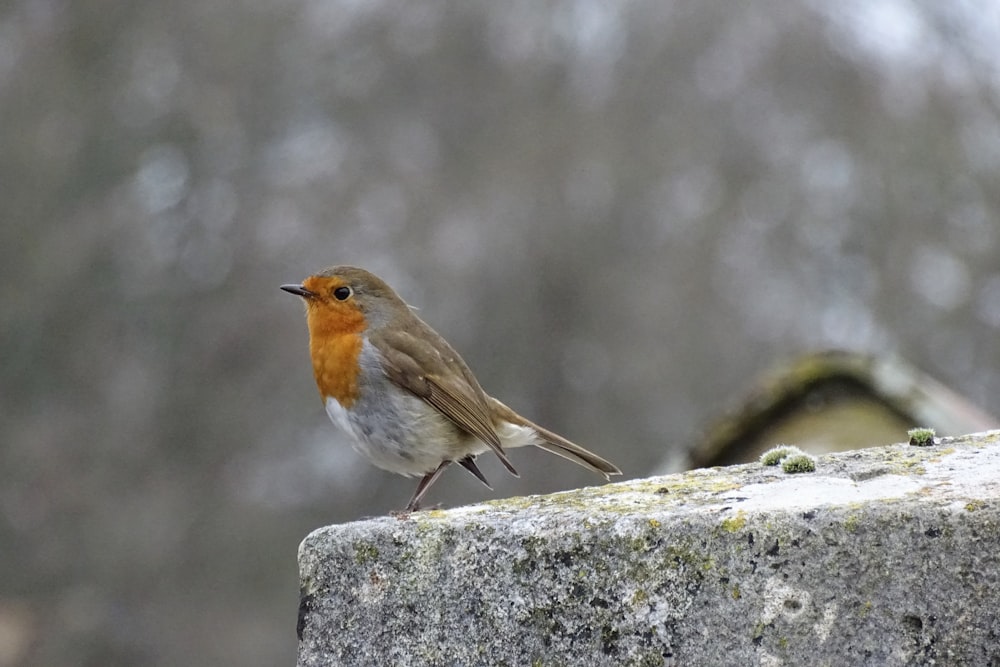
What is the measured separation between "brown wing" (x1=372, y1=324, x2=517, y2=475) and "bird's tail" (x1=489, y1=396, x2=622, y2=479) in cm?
21

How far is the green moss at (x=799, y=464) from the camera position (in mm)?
2193

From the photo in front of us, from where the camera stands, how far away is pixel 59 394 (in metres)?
17.6

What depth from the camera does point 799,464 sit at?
2.21 metres

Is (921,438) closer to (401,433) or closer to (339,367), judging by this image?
(401,433)

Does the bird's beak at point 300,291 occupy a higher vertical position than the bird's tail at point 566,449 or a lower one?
higher

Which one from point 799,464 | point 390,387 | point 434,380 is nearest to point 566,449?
point 434,380

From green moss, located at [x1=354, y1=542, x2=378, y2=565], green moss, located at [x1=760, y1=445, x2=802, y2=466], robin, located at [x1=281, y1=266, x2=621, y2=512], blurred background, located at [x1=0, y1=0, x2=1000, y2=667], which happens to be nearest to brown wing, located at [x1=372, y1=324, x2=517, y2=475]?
robin, located at [x1=281, y1=266, x2=621, y2=512]

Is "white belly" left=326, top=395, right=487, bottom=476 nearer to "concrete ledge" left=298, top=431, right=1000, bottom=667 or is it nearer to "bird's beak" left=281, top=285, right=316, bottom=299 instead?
"bird's beak" left=281, top=285, right=316, bottom=299

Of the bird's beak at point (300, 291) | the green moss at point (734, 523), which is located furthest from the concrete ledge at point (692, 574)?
the bird's beak at point (300, 291)

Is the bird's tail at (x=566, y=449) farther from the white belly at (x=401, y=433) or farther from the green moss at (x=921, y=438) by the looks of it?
the green moss at (x=921, y=438)

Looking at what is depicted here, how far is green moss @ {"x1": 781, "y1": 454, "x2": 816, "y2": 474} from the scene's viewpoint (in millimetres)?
2193

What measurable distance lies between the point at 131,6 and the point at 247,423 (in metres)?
5.93

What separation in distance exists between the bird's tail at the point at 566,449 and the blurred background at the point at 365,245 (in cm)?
1191

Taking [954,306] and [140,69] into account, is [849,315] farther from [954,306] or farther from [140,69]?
[140,69]
